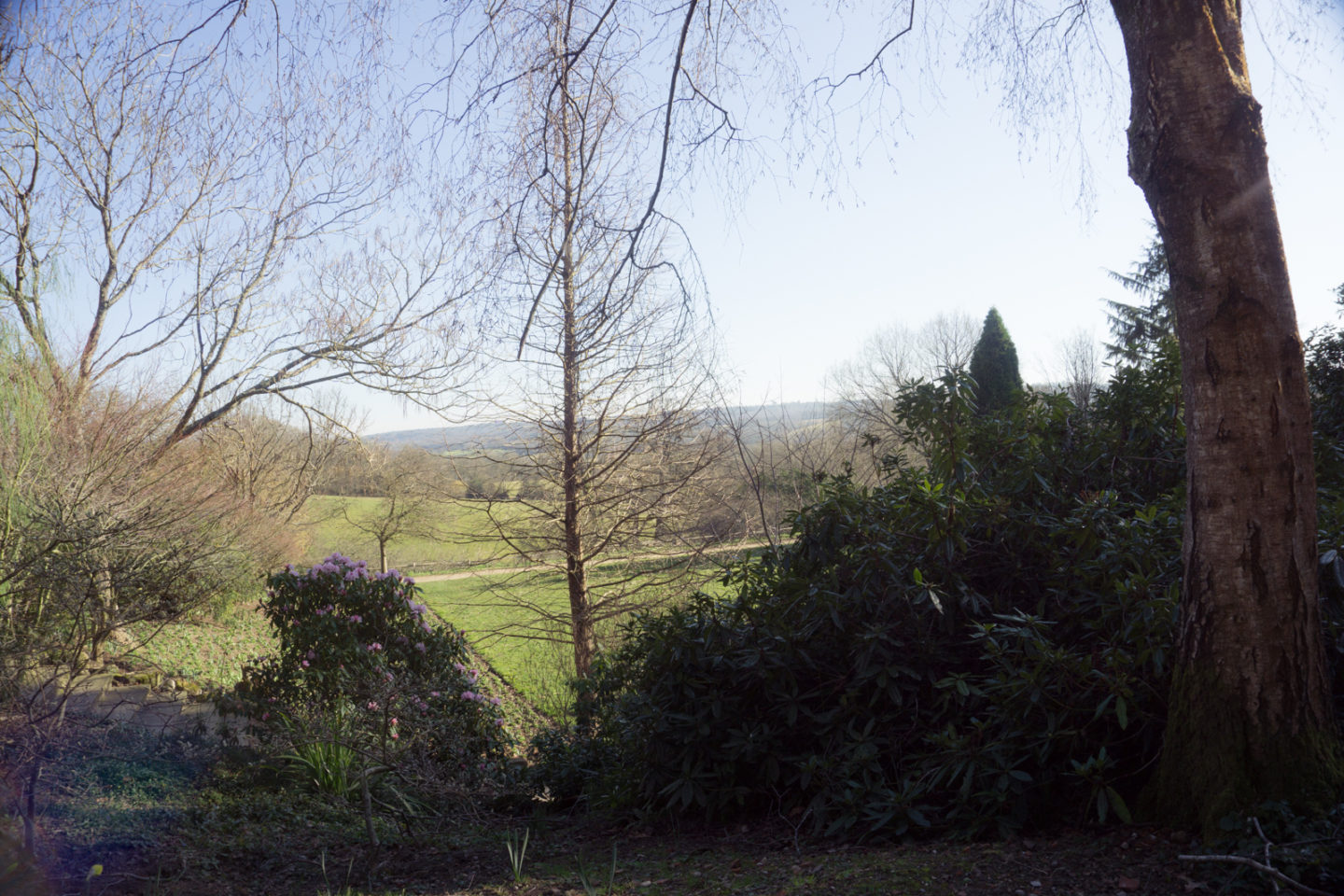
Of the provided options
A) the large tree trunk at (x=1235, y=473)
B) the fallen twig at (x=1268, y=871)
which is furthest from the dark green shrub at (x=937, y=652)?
the fallen twig at (x=1268, y=871)

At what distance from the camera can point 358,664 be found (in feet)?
19.6

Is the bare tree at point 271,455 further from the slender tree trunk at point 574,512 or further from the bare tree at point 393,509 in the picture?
the slender tree trunk at point 574,512

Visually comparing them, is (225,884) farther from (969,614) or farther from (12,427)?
(12,427)

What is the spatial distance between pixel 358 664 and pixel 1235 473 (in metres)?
5.56

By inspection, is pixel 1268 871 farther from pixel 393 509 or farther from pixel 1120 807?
pixel 393 509

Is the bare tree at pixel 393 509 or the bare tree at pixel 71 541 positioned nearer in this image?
the bare tree at pixel 71 541

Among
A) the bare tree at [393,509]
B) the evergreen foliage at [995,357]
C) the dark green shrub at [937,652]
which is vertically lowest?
the dark green shrub at [937,652]

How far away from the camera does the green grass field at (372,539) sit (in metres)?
11.1

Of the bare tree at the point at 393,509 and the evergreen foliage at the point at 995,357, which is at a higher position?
the evergreen foliage at the point at 995,357

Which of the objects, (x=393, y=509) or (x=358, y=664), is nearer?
(x=358, y=664)

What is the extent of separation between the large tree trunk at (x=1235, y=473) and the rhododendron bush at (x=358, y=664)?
4183mm

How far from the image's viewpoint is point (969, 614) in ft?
11.4

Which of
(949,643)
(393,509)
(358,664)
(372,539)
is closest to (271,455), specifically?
(393,509)

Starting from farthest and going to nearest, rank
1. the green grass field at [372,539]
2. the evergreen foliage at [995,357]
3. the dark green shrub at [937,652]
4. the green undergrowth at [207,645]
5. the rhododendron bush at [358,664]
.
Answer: the evergreen foliage at [995,357] < the green grass field at [372,539] < the green undergrowth at [207,645] < the rhododendron bush at [358,664] < the dark green shrub at [937,652]
